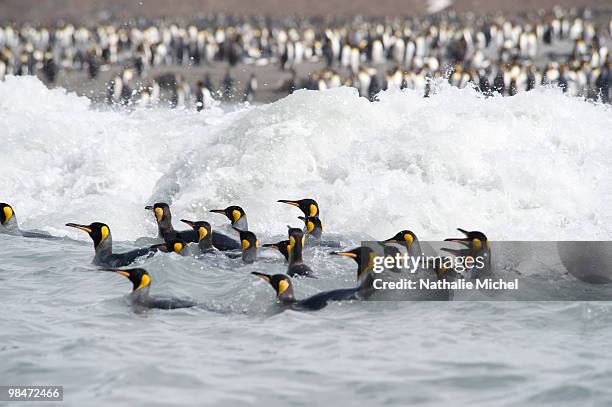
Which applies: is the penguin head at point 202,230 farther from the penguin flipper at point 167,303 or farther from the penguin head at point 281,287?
the penguin head at point 281,287

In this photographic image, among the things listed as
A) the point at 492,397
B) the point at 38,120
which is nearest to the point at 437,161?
the point at 492,397

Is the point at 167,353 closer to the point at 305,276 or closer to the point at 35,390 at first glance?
the point at 35,390

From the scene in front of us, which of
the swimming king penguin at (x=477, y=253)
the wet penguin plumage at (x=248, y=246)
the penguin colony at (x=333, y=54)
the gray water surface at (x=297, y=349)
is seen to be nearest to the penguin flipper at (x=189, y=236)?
the wet penguin plumage at (x=248, y=246)

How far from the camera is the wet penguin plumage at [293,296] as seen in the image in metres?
7.30

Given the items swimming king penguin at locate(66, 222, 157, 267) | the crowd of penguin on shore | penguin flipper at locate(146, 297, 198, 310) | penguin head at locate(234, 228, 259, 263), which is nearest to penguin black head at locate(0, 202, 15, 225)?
the crowd of penguin on shore

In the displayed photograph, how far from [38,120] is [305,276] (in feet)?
35.4

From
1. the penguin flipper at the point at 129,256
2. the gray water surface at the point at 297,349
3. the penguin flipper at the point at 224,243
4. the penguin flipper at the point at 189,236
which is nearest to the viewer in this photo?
the gray water surface at the point at 297,349

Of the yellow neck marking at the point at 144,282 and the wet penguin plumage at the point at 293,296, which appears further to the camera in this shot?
the yellow neck marking at the point at 144,282

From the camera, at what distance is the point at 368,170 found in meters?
11.8

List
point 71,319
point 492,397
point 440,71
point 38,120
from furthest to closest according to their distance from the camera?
point 440,71
point 38,120
point 71,319
point 492,397

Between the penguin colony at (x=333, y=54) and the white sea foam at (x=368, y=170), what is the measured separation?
46.5 feet

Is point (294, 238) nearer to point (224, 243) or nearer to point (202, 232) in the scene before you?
point (202, 232)

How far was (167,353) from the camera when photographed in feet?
20.7

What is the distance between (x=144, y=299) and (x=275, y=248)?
195 centimetres
